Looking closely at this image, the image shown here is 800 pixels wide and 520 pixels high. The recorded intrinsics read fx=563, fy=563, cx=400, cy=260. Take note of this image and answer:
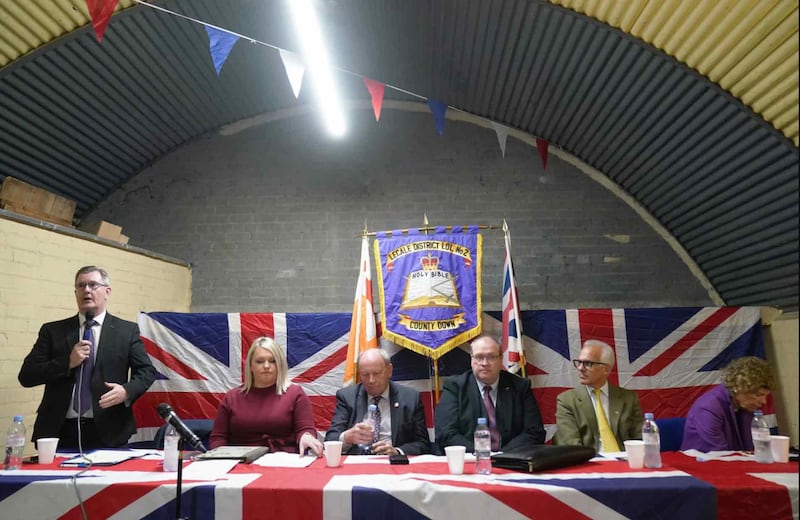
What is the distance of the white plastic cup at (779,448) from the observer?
2059 millimetres

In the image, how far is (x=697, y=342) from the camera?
162 inches

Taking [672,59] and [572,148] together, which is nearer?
[672,59]

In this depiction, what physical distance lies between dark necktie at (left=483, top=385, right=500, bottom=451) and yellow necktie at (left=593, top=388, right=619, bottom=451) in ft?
1.68

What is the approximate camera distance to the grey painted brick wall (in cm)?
562

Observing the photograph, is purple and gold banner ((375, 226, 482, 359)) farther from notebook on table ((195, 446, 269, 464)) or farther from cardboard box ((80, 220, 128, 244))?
cardboard box ((80, 220, 128, 244))

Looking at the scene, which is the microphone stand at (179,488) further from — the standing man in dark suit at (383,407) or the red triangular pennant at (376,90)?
the red triangular pennant at (376,90)

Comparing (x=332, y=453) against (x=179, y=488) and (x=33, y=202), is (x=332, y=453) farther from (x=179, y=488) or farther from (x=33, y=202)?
(x=33, y=202)

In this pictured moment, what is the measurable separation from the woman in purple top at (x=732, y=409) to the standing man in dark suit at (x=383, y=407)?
4.27 feet

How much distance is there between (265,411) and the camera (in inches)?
107

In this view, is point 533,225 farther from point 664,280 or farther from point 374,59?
point 374,59

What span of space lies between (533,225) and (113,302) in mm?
3958

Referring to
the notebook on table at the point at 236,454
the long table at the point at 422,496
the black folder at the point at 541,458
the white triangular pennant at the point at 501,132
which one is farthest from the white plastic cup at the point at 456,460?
the white triangular pennant at the point at 501,132

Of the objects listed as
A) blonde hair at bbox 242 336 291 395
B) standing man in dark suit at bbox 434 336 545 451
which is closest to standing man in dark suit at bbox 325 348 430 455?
standing man in dark suit at bbox 434 336 545 451

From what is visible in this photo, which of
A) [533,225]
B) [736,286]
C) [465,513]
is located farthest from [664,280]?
[465,513]
